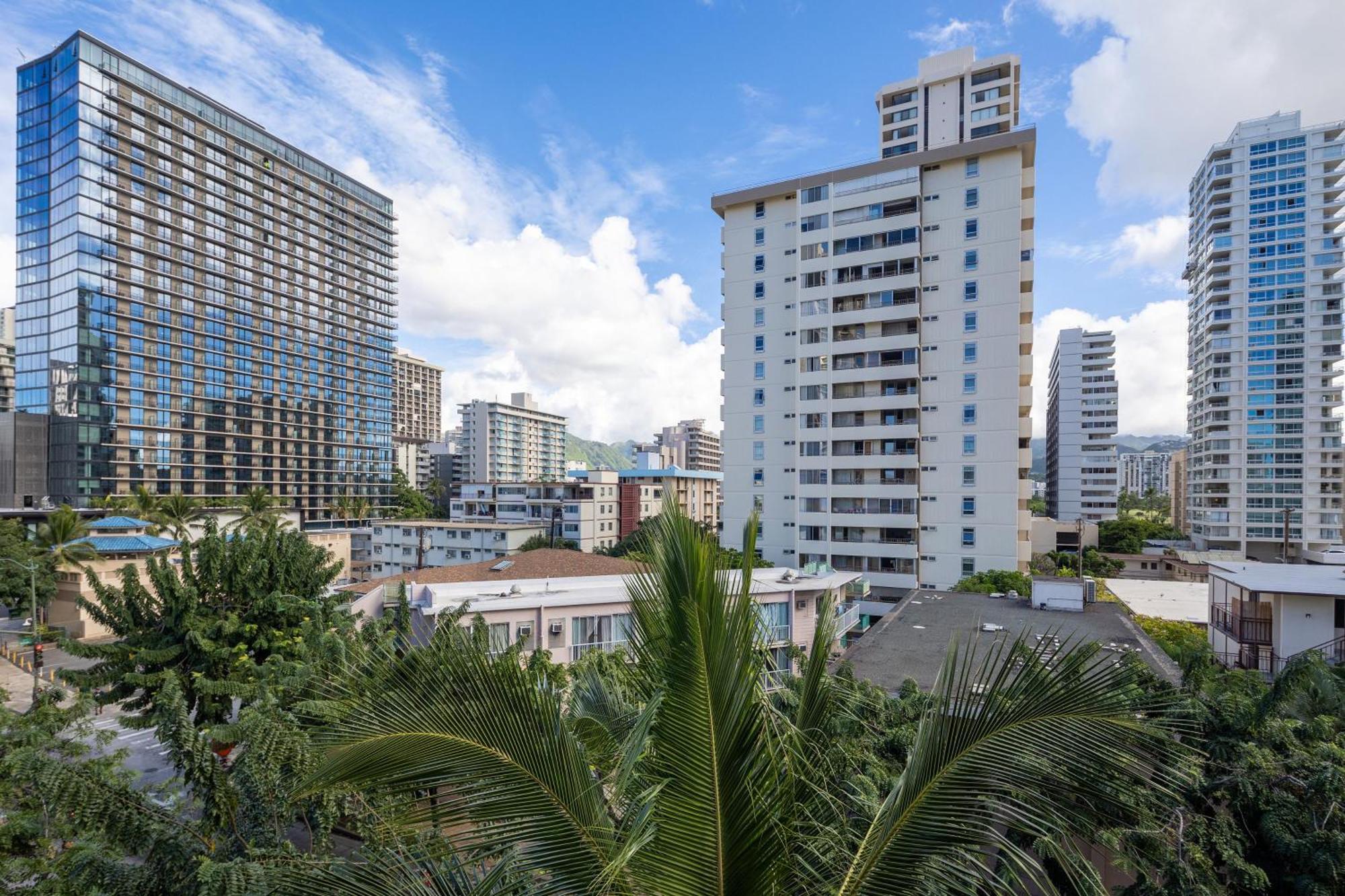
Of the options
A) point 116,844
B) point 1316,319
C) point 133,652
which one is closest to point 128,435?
point 133,652

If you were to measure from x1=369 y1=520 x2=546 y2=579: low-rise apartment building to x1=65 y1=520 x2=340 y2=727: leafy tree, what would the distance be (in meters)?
34.9

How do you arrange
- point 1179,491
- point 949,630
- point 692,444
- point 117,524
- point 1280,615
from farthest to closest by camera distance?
point 692,444 → point 1179,491 → point 117,524 → point 949,630 → point 1280,615

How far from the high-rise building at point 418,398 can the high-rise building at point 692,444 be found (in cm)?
5444

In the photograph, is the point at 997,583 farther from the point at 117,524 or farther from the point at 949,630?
the point at 117,524

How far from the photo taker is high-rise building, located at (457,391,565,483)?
12025 centimetres

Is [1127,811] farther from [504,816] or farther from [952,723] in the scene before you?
[504,816]

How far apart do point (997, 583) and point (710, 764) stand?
101ft

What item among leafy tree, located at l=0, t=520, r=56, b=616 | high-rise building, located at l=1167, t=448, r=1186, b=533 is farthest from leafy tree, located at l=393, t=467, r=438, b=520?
high-rise building, located at l=1167, t=448, r=1186, b=533

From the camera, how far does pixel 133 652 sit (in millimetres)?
12719

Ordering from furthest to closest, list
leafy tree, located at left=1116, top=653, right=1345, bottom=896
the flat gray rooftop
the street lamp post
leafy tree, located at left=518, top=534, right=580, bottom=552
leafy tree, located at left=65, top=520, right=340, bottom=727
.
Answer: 1. leafy tree, located at left=518, top=534, right=580, bottom=552
2. the street lamp post
3. the flat gray rooftop
4. leafy tree, located at left=65, top=520, right=340, bottom=727
5. leafy tree, located at left=1116, top=653, right=1345, bottom=896

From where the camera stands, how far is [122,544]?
32344 mm

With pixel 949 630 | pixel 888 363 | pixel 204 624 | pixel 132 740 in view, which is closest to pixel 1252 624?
pixel 949 630

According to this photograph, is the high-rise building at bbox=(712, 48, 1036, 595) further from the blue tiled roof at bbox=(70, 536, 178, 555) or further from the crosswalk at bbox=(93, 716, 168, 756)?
the blue tiled roof at bbox=(70, 536, 178, 555)

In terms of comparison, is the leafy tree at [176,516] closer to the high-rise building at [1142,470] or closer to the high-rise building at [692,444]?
the high-rise building at [692,444]
